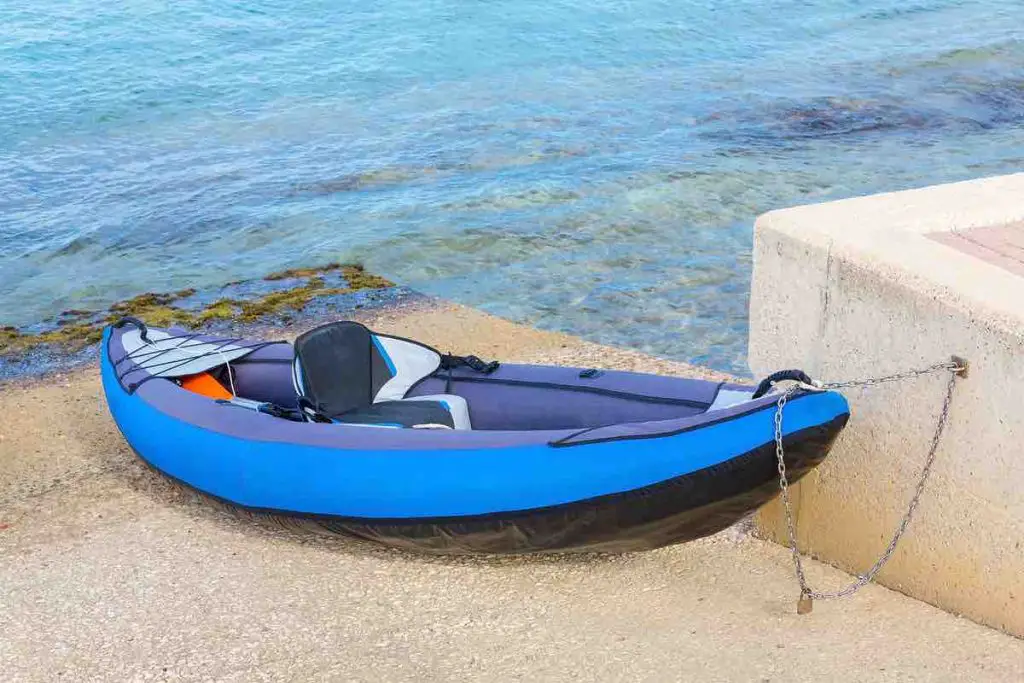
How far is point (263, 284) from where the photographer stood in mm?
9195

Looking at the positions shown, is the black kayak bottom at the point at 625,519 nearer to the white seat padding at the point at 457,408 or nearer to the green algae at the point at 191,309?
the white seat padding at the point at 457,408

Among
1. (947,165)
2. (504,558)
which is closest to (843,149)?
(947,165)

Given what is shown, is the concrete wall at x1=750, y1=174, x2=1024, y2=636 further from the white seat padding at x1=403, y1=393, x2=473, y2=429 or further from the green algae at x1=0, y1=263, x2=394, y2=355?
the green algae at x1=0, y1=263, x2=394, y2=355

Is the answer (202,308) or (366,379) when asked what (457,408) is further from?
(202,308)

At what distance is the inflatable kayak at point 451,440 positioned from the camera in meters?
3.94

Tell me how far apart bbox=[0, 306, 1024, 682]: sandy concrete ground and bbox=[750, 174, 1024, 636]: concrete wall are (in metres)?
0.18

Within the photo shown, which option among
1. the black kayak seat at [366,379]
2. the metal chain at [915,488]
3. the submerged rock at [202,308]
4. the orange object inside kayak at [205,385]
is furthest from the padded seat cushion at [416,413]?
the submerged rock at [202,308]

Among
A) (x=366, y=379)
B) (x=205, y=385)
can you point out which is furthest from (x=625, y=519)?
(x=205, y=385)

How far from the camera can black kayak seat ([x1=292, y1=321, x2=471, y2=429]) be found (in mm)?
4941

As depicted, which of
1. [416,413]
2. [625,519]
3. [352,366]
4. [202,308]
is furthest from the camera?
[202,308]

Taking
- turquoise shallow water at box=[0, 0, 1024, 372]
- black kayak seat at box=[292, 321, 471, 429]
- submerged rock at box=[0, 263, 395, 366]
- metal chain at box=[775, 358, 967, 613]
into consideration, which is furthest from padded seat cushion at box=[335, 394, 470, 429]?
submerged rock at box=[0, 263, 395, 366]

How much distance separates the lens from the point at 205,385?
5516 mm

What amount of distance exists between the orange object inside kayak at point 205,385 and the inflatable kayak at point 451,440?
0.03 ft

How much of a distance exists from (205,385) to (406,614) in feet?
5.97
